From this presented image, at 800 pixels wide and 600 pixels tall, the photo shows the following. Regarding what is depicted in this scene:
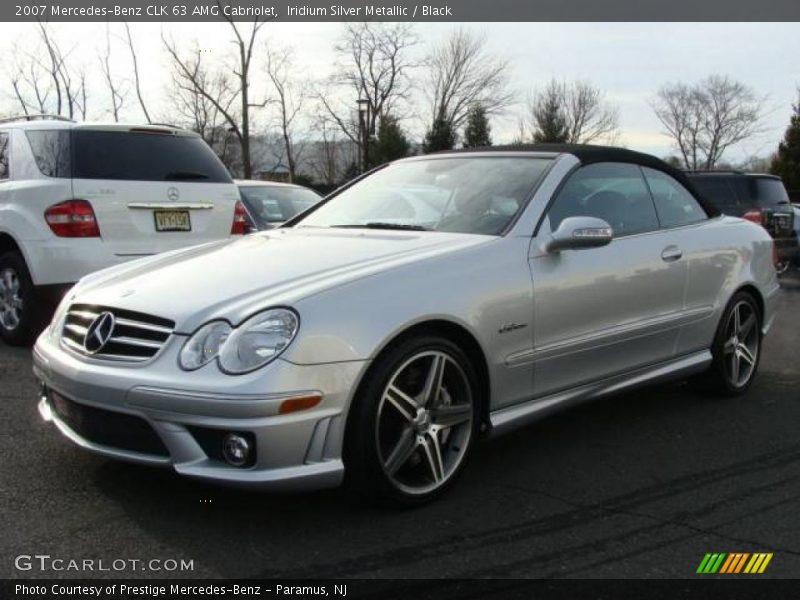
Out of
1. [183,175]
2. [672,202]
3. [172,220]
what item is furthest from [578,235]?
[183,175]

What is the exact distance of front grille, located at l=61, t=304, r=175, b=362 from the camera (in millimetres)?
2982

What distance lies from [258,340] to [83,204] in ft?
11.3

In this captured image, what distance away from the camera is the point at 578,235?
11.9 feet

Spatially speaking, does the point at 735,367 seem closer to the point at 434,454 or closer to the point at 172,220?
the point at 434,454

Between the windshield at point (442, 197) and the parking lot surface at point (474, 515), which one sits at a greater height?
the windshield at point (442, 197)

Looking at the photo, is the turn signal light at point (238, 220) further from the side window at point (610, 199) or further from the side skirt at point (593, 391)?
the side skirt at point (593, 391)

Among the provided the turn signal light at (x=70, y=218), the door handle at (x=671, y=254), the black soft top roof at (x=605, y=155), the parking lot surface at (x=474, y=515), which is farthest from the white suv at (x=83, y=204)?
the door handle at (x=671, y=254)

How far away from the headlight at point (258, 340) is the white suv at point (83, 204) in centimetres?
330

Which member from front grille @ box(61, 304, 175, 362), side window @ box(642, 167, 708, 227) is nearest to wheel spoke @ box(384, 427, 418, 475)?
front grille @ box(61, 304, 175, 362)

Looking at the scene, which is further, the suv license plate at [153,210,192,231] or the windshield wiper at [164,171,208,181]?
the windshield wiper at [164,171,208,181]

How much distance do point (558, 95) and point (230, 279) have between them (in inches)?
2405

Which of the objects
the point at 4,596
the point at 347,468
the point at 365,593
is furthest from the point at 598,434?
the point at 4,596

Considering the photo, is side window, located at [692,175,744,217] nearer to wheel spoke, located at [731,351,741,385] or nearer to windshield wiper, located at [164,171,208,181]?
wheel spoke, located at [731,351,741,385]

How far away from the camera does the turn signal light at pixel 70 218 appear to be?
18.7ft
